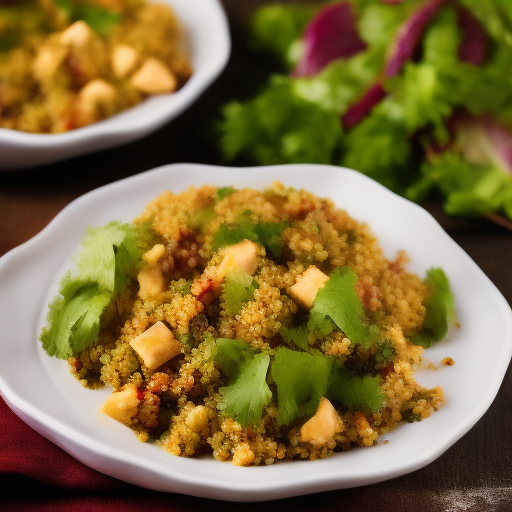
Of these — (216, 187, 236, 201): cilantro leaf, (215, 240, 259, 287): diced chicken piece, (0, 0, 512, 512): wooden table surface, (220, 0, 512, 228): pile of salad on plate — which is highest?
(215, 240, 259, 287): diced chicken piece

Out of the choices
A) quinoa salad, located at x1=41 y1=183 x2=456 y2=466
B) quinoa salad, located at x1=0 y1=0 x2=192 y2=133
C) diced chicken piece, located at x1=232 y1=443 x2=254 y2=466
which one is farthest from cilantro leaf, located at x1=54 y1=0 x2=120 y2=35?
diced chicken piece, located at x1=232 y1=443 x2=254 y2=466

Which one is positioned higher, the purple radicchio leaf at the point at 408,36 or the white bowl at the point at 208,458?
the purple radicchio leaf at the point at 408,36

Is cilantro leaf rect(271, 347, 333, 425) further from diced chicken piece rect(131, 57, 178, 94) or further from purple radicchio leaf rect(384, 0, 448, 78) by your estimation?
purple radicchio leaf rect(384, 0, 448, 78)

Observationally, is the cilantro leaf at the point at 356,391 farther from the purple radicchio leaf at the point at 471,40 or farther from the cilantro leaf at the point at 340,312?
the purple radicchio leaf at the point at 471,40

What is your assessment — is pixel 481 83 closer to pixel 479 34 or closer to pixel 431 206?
pixel 479 34

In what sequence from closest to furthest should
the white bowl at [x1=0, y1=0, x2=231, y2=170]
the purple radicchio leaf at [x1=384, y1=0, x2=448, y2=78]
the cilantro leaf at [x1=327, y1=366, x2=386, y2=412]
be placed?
the cilantro leaf at [x1=327, y1=366, x2=386, y2=412] < the white bowl at [x1=0, y1=0, x2=231, y2=170] < the purple radicchio leaf at [x1=384, y1=0, x2=448, y2=78]

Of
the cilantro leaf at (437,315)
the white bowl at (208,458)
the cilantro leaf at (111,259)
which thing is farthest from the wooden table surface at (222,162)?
the cilantro leaf at (111,259)

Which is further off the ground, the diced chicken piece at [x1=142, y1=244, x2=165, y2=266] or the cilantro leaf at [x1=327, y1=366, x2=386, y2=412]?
the diced chicken piece at [x1=142, y1=244, x2=165, y2=266]
